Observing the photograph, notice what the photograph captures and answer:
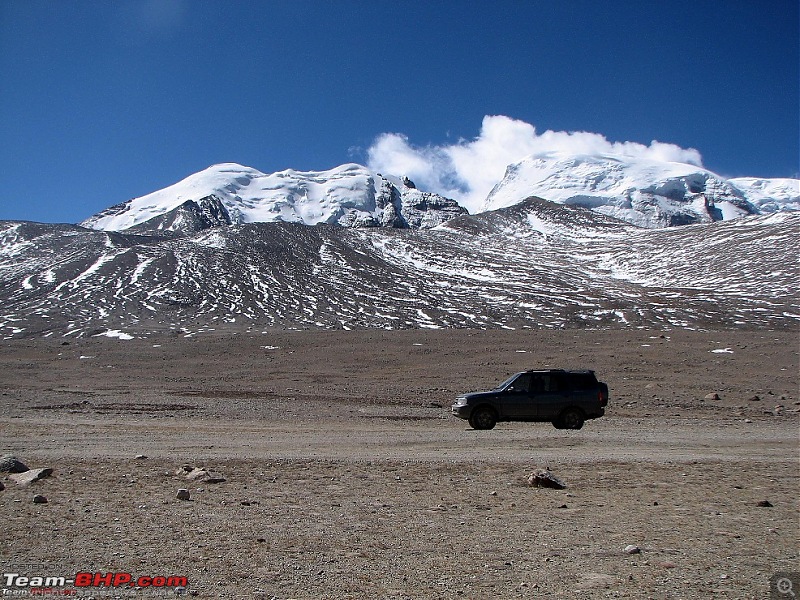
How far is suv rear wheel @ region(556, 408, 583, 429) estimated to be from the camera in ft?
56.7

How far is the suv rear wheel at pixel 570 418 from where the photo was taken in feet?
56.7

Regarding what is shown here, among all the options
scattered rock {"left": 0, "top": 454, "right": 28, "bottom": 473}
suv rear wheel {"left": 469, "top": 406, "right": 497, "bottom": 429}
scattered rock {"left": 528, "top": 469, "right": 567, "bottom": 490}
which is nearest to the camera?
scattered rock {"left": 0, "top": 454, "right": 28, "bottom": 473}

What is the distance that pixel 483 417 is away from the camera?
17.2 metres

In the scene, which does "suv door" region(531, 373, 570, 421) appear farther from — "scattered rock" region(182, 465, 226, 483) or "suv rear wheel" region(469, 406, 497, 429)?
"scattered rock" region(182, 465, 226, 483)

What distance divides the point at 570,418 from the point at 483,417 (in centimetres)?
245

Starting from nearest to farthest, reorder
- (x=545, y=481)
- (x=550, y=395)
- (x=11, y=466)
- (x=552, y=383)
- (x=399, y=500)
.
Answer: (x=399, y=500)
(x=11, y=466)
(x=545, y=481)
(x=550, y=395)
(x=552, y=383)

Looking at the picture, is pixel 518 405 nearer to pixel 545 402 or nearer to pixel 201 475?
pixel 545 402

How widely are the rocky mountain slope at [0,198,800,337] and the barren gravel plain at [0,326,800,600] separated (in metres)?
41.8

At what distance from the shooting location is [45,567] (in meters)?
5.82

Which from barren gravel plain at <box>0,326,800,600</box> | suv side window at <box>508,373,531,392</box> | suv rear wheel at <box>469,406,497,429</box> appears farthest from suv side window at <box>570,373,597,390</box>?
suv rear wheel at <box>469,406,497,429</box>

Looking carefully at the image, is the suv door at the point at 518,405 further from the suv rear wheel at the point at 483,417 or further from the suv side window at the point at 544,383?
the suv rear wheel at the point at 483,417

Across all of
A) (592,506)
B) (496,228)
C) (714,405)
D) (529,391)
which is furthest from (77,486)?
(496,228)
